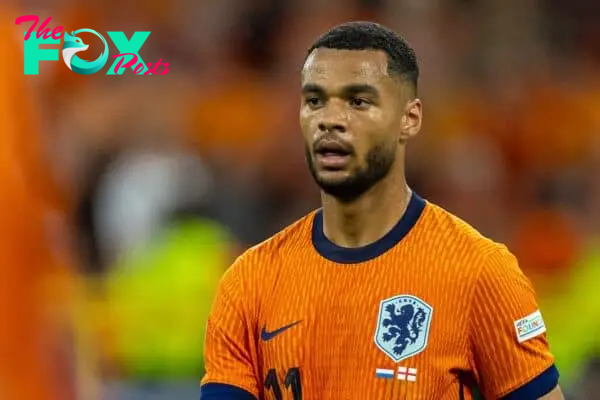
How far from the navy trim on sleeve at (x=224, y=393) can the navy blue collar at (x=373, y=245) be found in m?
0.44

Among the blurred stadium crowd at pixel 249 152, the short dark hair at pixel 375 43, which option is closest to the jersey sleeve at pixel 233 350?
the short dark hair at pixel 375 43

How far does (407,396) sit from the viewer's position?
3.56 metres

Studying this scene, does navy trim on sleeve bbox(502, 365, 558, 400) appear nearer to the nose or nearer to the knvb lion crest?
the knvb lion crest

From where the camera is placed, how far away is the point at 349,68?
364 cm

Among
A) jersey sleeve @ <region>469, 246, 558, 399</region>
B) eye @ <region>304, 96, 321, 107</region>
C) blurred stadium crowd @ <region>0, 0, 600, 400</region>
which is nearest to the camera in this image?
jersey sleeve @ <region>469, 246, 558, 399</region>

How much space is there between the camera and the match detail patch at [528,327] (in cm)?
357

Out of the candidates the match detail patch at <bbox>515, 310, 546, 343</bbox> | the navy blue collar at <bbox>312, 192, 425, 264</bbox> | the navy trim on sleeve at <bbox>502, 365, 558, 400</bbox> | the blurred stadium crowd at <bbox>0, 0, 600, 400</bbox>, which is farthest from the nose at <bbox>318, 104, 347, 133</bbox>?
the blurred stadium crowd at <bbox>0, 0, 600, 400</bbox>

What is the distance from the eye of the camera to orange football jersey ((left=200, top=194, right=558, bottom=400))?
3.57 meters

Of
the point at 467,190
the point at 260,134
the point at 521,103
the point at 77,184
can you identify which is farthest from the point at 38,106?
the point at 521,103

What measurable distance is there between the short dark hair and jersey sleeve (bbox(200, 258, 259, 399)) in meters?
0.73

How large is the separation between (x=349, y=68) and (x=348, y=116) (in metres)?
0.13

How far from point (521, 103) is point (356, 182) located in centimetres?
460

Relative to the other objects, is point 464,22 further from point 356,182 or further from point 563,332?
point 356,182

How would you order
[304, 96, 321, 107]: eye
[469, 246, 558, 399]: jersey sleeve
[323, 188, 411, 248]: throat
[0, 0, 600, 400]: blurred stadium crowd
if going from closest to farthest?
[469, 246, 558, 399]: jersey sleeve → [304, 96, 321, 107]: eye → [323, 188, 411, 248]: throat → [0, 0, 600, 400]: blurred stadium crowd
